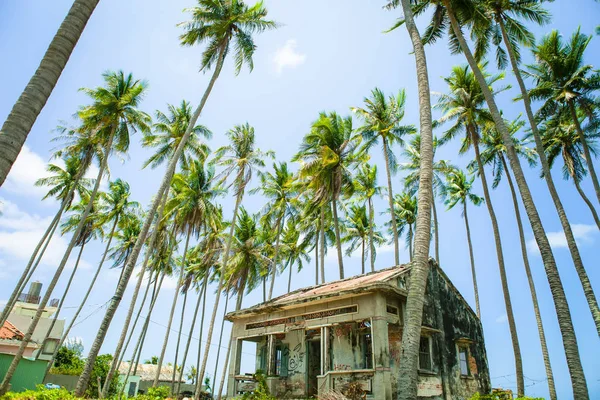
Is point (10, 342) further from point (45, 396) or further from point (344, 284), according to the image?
point (344, 284)

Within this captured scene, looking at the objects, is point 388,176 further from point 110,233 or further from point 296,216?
point 110,233

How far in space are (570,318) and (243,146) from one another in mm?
21653

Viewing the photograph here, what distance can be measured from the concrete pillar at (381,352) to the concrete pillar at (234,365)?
23.3ft

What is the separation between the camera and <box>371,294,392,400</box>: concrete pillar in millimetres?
11880

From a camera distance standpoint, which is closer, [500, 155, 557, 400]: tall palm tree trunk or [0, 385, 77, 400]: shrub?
[0, 385, 77, 400]: shrub

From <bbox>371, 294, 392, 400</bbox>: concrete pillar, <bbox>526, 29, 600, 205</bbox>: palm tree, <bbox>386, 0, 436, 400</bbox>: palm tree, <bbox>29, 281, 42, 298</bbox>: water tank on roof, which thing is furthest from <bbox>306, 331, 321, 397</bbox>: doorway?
<bbox>29, 281, 42, 298</bbox>: water tank on roof

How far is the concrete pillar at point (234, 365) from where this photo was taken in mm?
16453

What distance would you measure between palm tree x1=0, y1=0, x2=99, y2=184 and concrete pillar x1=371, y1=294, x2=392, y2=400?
10534 millimetres

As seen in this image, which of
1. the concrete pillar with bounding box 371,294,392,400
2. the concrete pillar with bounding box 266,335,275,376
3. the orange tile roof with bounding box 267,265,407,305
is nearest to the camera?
the concrete pillar with bounding box 371,294,392,400

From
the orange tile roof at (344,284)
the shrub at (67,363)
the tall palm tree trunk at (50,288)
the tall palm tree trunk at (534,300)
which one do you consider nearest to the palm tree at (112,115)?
the tall palm tree trunk at (50,288)

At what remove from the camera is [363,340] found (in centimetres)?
1505

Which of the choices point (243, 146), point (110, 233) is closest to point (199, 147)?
point (243, 146)

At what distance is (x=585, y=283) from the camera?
17.1 meters

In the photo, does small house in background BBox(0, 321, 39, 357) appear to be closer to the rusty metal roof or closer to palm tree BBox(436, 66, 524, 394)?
the rusty metal roof
